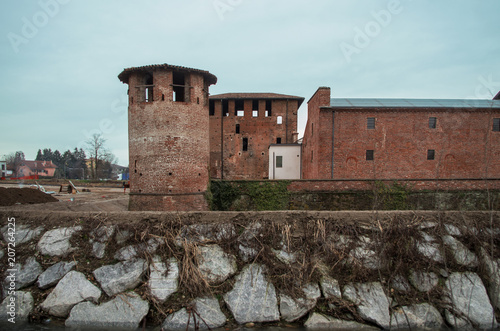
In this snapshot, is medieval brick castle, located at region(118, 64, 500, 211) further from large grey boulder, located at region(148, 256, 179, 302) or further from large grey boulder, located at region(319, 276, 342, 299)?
large grey boulder, located at region(148, 256, 179, 302)

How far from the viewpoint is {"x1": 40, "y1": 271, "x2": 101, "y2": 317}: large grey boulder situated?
530 cm

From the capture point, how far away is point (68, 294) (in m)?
5.41

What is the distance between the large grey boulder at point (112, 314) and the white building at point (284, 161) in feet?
58.5

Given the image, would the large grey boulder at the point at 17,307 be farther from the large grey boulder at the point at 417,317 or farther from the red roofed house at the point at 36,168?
the red roofed house at the point at 36,168

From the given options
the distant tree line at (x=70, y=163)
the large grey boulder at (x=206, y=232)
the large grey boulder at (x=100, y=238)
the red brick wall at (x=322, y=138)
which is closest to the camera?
the large grey boulder at (x=100, y=238)

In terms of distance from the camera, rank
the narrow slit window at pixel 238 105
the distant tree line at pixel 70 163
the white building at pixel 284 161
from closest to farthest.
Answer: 1. the white building at pixel 284 161
2. the narrow slit window at pixel 238 105
3. the distant tree line at pixel 70 163

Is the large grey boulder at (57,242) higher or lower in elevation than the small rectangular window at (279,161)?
lower

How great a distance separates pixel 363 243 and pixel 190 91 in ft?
33.0

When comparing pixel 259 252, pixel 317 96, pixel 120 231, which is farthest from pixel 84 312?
pixel 317 96

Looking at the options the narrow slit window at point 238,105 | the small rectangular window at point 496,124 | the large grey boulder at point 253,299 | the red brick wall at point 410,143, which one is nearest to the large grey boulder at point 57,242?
the large grey boulder at point 253,299

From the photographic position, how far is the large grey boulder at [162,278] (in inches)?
213

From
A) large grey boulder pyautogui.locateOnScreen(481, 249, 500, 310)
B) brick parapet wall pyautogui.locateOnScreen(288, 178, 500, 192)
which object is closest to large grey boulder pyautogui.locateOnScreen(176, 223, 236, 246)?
large grey boulder pyautogui.locateOnScreen(481, 249, 500, 310)

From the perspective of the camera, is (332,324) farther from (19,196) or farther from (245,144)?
(245,144)

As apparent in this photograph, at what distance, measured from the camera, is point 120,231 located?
630 cm
